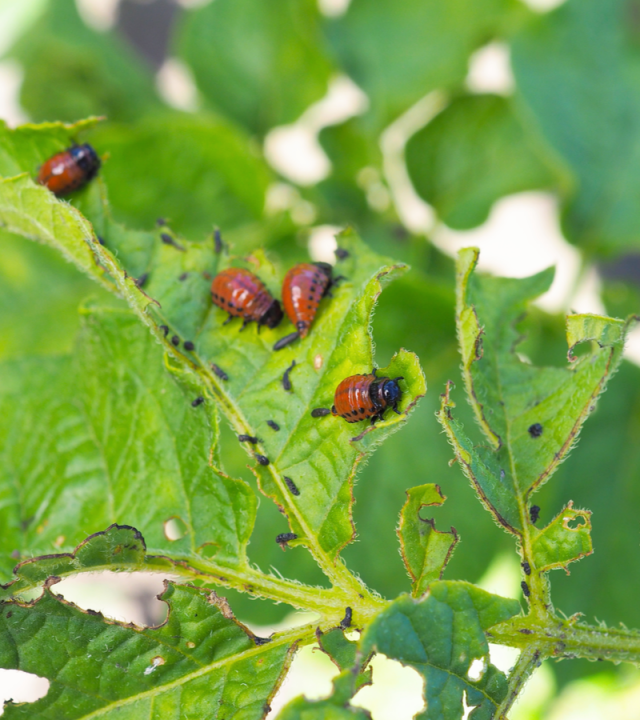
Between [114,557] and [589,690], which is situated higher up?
[114,557]

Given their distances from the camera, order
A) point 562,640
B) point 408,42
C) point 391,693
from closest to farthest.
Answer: point 562,640 < point 408,42 < point 391,693

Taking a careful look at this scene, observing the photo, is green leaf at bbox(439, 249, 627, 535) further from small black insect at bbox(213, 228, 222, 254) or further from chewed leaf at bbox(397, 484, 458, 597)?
small black insect at bbox(213, 228, 222, 254)

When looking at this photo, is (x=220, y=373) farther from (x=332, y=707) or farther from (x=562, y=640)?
(x=562, y=640)

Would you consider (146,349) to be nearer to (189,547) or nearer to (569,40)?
(189,547)

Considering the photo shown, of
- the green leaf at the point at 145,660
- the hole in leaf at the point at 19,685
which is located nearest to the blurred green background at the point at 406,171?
the green leaf at the point at 145,660

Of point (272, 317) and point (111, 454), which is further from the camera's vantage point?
point (111, 454)

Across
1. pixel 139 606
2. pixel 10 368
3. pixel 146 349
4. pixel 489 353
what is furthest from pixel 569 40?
pixel 139 606

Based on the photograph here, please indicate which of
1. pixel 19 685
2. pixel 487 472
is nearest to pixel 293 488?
pixel 487 472
